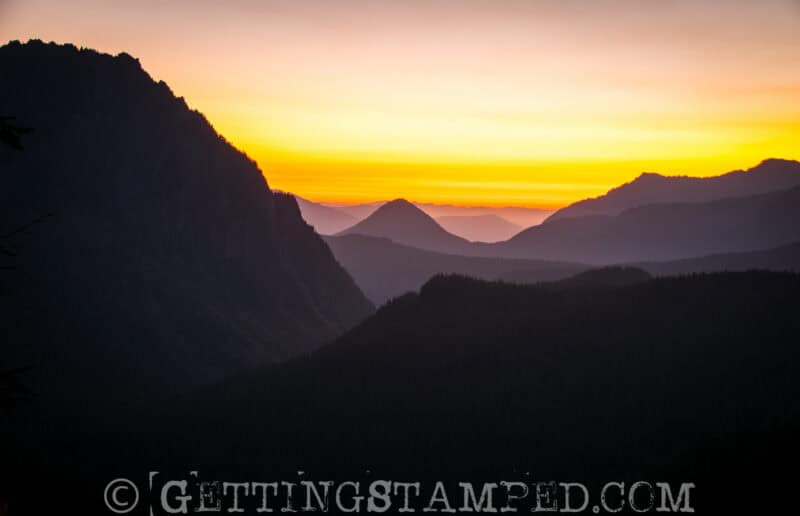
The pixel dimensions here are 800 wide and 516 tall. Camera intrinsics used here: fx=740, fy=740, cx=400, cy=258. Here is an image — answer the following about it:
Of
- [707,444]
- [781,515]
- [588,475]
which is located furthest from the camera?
[588,475]

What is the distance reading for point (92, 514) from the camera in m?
187

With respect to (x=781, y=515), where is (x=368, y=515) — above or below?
below

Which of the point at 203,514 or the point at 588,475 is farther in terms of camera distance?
the point at 203,514

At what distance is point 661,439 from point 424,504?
64.3m

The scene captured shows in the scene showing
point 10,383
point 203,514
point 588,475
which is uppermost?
point 10,383

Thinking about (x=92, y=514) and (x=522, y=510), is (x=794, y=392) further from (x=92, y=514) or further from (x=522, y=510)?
(x=92, y=514)

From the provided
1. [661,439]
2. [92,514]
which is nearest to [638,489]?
[661,439]

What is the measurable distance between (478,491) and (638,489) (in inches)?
2168

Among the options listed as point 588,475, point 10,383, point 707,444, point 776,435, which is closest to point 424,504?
point 588,475

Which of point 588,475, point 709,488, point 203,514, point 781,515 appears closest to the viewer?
point 781,515

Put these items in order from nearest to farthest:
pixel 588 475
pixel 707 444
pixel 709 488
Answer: pixel 709 488 → pixel 707 444 → pixel 588 475

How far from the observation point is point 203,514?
198750 millimetres

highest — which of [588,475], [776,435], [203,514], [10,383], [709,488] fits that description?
[10,383]

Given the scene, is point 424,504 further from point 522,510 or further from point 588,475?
point 588,475
